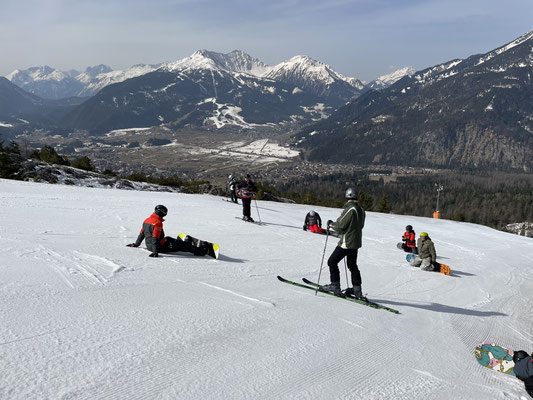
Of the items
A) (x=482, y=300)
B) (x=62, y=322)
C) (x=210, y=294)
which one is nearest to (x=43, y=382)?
(x=62, y=322)

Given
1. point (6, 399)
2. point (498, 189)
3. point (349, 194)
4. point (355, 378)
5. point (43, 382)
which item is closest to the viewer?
point (6, 399)

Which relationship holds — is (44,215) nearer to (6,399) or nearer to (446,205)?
(6,399)

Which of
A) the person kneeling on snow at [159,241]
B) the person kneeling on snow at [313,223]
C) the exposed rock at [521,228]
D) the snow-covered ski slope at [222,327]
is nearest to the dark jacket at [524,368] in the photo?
the snow-covered ski slope at [222,327]

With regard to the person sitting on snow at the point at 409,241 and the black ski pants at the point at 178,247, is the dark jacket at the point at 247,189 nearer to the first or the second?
the black ski pants at the point at 178,247

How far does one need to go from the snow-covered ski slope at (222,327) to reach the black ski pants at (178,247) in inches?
10.1

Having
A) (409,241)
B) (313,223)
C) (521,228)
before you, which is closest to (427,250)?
(409,241)

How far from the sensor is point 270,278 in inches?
319

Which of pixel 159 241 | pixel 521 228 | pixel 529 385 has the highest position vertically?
pixel 159 241

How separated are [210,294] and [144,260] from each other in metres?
2.53

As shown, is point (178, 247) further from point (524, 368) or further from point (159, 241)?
point (524, 368)

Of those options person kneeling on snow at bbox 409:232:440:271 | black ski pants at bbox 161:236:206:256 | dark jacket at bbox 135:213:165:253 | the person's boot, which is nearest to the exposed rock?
person kneeling on snow at bbox 409:232:440:271

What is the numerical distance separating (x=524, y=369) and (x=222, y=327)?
13.4 ft

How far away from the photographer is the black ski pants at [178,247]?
29.3ft

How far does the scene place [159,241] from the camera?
8.64m
